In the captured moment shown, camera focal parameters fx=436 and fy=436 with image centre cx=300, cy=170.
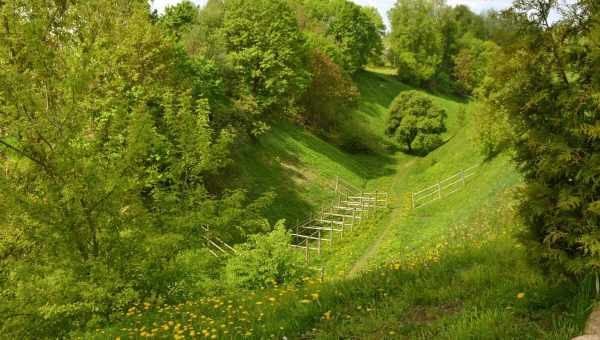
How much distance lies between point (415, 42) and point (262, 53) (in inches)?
2048

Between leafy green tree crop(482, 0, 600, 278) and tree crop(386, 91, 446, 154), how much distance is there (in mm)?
47074

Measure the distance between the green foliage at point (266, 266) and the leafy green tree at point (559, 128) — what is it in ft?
24.5

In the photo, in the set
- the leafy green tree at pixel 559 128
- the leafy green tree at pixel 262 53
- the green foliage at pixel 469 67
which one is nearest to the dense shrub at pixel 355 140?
the leafy green tree at pixel 262 53

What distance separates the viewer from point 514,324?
5.67m

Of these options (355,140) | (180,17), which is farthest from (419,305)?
(355,140)

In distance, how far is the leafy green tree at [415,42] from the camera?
80.8 m

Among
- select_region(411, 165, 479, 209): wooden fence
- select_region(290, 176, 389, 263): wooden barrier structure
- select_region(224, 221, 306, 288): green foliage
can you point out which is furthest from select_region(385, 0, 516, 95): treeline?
select_region(224, 221, 306, 288): green foliage

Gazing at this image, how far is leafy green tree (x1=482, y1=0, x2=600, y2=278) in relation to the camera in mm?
5430

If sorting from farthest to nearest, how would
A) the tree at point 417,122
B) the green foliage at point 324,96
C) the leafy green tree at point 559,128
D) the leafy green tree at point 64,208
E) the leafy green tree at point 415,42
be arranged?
1. the leafy green tree at point 415,42
2. the tree at point 417,122
3. the green foliage at point 324,96
4. the leafy green tree at point 64,208
5. the leafy green tree at point 559,128

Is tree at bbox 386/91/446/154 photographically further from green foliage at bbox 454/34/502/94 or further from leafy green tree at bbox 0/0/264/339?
leafy green tree at bbox 0/0/264/339

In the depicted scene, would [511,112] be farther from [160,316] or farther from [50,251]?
[50,251]

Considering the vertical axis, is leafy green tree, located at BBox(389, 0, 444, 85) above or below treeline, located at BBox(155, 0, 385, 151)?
above

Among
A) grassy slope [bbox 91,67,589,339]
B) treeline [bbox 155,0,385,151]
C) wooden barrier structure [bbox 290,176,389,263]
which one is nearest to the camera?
grassy slope [bbox 91,67,589,339]

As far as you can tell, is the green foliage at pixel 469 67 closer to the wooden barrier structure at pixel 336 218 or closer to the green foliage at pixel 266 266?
the wooden barrier structure at pixel 336 218
